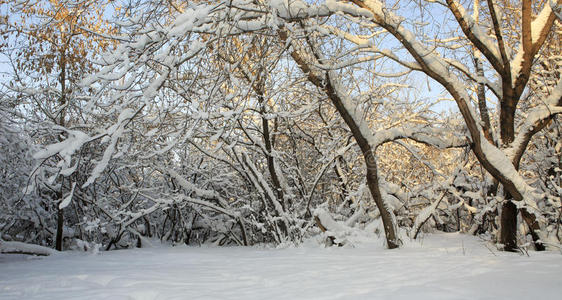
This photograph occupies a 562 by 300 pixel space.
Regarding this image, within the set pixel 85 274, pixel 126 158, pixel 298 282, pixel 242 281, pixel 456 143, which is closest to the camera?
pixel 298 282

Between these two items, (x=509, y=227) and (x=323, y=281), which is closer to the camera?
(x=323, y=281)

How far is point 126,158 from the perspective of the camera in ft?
31.9

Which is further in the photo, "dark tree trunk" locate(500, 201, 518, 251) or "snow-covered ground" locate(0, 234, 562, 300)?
"dark tree trunk" locate(500, 201, 518, 251)

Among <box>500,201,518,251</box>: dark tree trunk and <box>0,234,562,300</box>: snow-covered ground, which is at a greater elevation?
<box>500,201,518,251</box>: dark tree trunk

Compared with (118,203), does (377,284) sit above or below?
below

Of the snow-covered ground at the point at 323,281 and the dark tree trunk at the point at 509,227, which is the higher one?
the dark tree trunk at the point at 509,227

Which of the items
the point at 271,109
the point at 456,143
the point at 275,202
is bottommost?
the point at 275,202

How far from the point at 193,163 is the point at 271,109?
417 centimetres

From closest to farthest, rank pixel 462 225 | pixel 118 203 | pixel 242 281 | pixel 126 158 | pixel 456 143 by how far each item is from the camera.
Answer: pixel 242 281 → pixel 456 143 → pixel 126 158 → pixel 118 203 → pixel 462 225

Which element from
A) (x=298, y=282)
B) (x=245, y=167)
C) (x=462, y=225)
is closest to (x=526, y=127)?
(x=298, y=282)

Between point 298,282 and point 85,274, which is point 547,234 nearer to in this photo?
point 298,282

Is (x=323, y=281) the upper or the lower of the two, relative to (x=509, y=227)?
lower

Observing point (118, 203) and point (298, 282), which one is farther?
point (118, 203)

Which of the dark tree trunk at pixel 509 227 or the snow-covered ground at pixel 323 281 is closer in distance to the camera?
the snow-covered ground at pixel 323 281
